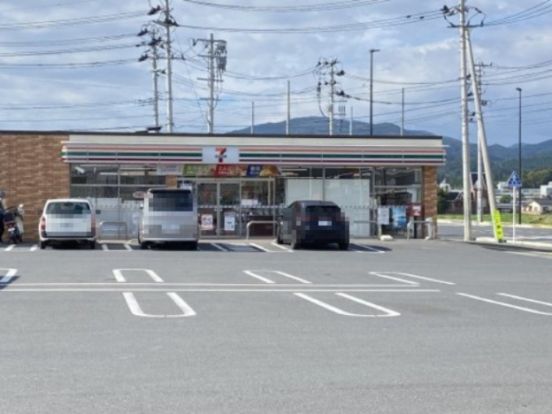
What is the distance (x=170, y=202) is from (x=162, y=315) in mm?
14681

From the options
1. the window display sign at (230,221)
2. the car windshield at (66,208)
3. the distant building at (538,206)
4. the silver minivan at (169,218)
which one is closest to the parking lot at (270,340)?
the silver minivan at (169,218)

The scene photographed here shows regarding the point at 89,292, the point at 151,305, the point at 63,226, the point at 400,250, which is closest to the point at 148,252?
the point at 63,226

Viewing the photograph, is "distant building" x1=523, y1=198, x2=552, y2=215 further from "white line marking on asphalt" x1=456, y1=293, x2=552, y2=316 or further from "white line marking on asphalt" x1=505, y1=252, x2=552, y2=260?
"white line marking on asphalt" x1=456, y1=293, x2=552, y2=316

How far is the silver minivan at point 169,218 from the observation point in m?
26.2

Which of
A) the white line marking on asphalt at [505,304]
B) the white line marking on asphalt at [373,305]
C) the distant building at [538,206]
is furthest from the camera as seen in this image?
the distant building at [538,206]

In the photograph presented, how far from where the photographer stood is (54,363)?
330 inches

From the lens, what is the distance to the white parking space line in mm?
11794

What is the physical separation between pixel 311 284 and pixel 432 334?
6.48m

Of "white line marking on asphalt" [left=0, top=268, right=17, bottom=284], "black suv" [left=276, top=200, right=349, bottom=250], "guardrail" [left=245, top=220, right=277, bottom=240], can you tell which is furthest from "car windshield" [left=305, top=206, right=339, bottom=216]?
"white line marking on asphalt" [left=0, top=268, right=17, bottom=284]

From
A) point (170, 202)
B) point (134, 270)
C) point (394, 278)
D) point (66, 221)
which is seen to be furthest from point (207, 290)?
point (66, 221)

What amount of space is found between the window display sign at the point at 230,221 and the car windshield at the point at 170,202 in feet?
26.1

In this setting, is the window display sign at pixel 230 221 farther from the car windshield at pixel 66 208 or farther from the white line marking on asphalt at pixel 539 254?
the white line marking on asphalt at pixel 539 254

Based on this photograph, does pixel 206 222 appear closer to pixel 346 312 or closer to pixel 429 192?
pixel 429 192

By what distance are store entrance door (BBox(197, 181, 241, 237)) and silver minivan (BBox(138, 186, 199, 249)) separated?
25.4 ft
